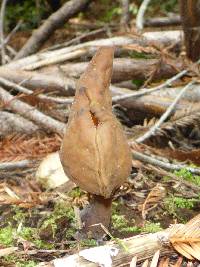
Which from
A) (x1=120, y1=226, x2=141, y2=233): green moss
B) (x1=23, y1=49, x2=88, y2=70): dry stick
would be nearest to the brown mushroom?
(x1=120, y1=226, x2=141, y2=233): green moss

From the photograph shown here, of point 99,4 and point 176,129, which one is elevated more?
point 99,4

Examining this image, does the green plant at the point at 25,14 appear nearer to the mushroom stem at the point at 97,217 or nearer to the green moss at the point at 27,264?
the mushroom stem at the point at 97,217

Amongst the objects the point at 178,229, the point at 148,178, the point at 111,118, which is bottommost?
the point at 148,178

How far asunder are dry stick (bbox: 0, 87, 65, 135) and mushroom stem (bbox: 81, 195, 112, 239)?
1034 mm

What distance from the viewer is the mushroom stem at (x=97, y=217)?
2.29 meters

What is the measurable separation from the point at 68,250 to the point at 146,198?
0.70 meters

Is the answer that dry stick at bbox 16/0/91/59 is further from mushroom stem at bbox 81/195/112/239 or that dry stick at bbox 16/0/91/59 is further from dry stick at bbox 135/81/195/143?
mushroom stem at bbox 81/195/112/239

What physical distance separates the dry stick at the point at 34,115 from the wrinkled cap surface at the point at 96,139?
1172 millimetres

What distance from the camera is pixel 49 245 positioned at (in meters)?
2.25

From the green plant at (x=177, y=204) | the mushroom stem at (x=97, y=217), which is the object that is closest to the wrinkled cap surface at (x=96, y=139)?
the mushroom stem at (x=97, y=217)

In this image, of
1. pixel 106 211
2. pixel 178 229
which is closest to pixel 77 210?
pixel 106 211

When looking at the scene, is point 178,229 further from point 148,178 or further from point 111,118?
point 148,178

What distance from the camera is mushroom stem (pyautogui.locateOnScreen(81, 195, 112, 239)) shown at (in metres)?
2.29

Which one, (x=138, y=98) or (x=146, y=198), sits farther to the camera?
(x=138, y=98)
